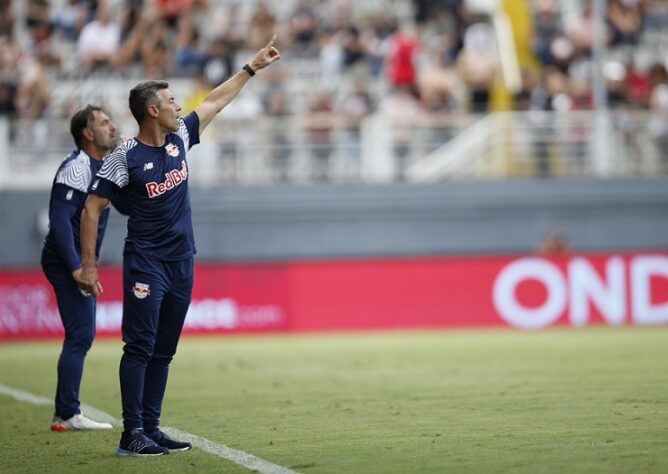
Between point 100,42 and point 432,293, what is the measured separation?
8.17 m

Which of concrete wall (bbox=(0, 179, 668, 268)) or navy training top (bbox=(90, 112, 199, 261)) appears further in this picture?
concrete wall (bbox=(0, 179, 668, 268))

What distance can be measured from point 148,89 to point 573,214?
59.6 feet

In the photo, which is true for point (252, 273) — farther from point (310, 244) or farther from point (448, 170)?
point (448, 170)

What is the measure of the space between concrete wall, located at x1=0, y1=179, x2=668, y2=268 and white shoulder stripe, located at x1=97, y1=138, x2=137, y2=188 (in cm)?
1661

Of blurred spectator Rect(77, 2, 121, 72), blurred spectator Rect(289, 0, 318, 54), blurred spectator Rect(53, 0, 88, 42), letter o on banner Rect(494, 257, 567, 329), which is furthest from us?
blurred spectator Rect(53, 0, 88, 42)

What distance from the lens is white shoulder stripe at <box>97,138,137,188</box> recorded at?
8.44 meters

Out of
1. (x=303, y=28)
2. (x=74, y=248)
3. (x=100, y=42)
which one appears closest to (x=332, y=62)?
(x=303, y=28)

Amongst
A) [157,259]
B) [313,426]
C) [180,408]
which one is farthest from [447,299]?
[157,259]

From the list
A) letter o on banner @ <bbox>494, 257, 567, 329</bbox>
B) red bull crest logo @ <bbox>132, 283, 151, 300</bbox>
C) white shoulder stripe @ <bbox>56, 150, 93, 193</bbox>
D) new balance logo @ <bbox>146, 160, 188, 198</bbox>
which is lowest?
letter o on banner @ <bbox>494, 257, 567, 329</bbox>

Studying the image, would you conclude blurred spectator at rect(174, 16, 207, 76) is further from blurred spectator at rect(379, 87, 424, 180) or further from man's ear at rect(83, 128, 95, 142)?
man's ear at rect(83, 128, 95, 142)

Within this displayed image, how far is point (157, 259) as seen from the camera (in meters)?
8.48

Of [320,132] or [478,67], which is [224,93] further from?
[478,67]

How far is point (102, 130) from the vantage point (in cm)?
1021

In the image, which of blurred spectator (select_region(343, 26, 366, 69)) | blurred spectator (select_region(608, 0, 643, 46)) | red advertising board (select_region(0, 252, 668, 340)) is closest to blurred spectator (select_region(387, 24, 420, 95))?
blurred spectator (select_region(343, 26, 366, 69))
